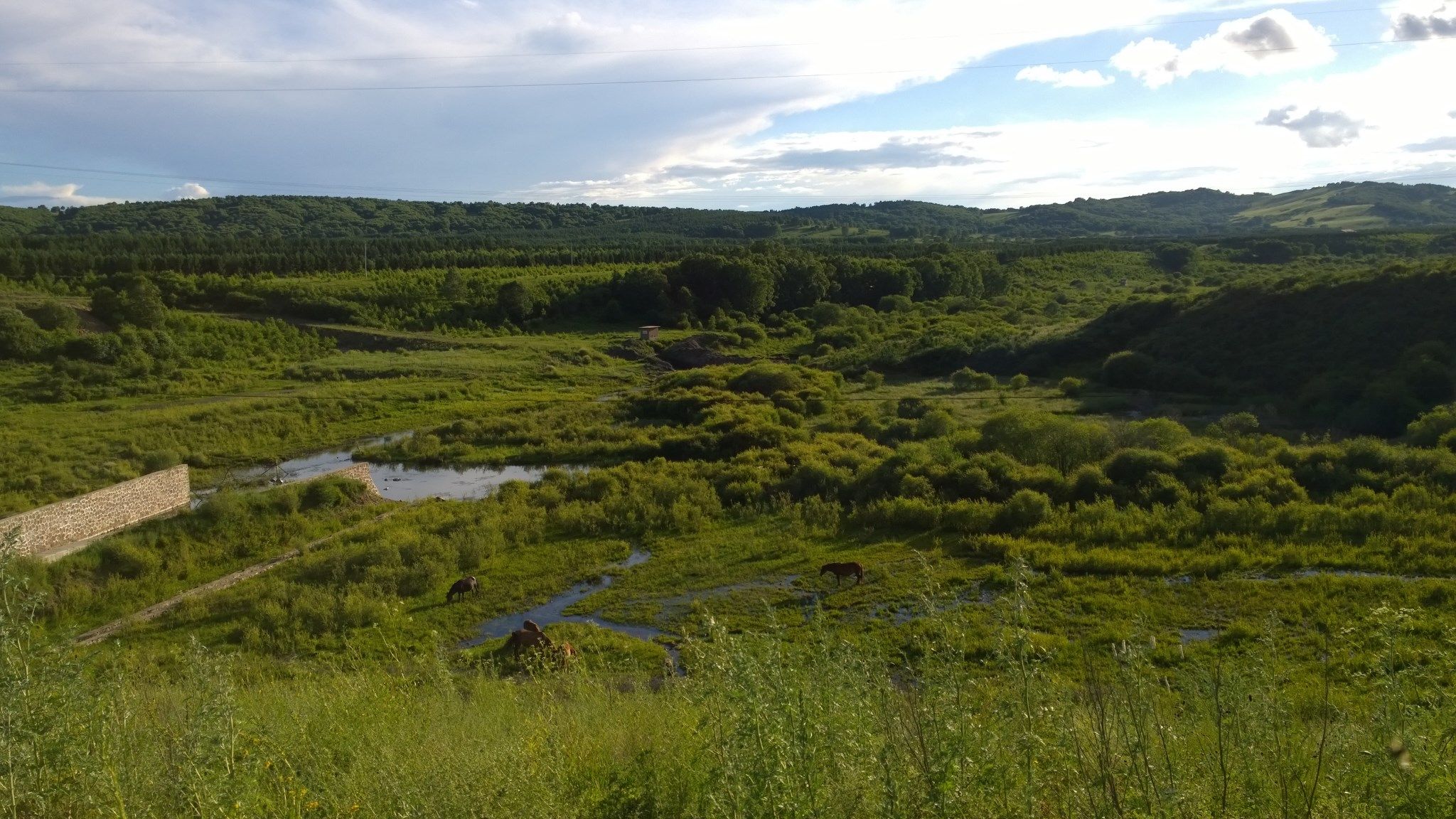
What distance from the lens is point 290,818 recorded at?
5.16 m

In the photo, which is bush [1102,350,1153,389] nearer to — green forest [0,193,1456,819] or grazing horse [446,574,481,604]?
green forest [0,193,1456,819]

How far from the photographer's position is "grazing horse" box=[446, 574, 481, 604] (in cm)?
1783

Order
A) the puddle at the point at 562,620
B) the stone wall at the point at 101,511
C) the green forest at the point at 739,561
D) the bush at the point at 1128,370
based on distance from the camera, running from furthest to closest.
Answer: the bush at the point at 1128,370, the stone wall at the point at 101,511, the puddle at the point at 562,620, the green forest at the point at 739,561

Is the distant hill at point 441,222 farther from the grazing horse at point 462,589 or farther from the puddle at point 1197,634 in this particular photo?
the puddle at point 1197,634

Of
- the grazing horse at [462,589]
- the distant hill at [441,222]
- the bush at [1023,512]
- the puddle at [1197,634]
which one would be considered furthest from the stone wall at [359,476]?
the distant hill at [441,222]

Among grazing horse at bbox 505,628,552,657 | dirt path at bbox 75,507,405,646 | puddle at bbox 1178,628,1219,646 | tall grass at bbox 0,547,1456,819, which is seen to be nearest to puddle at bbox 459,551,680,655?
grazing horse at bbox 505,628,552,657

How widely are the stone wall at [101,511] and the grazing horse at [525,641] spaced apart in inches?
397

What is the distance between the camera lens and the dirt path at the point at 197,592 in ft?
54.2

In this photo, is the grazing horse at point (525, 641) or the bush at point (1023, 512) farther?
the bush at point (1023, 512)

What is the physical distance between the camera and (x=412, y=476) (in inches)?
1225

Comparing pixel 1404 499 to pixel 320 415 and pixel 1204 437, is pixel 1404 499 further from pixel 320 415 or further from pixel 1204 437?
pixel 320 415

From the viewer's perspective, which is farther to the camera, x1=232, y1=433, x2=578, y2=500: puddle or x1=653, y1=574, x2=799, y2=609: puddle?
x1=232, y1=433, x2=578, y2=500: puddle

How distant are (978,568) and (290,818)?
15085mm

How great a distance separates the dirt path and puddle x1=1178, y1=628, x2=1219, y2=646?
17.8 meters
